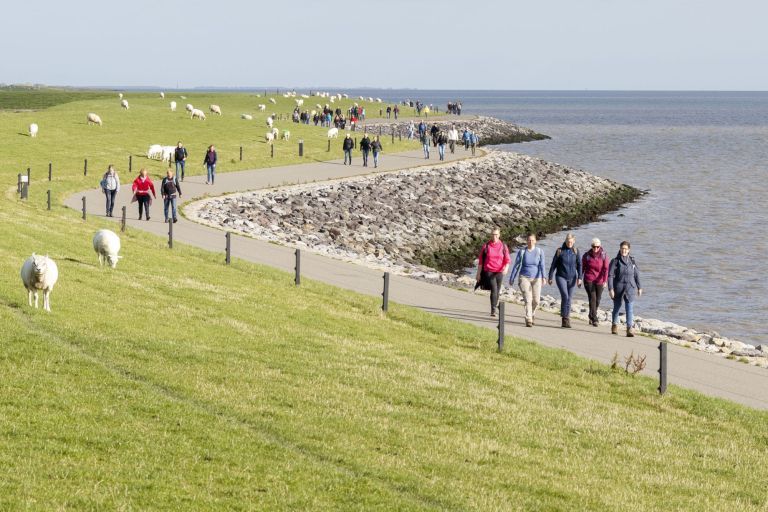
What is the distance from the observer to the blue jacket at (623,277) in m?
24.1

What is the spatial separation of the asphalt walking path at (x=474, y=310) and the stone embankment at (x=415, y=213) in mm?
2088

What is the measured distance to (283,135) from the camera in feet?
257

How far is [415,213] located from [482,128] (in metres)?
77.7

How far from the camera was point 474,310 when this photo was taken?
26.5 m

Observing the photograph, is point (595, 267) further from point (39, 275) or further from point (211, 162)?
point (211, 162)

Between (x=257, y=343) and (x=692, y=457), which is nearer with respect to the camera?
(x=692, y=457)

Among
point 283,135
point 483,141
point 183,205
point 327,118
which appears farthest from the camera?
point 483,141

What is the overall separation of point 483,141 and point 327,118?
28.1m

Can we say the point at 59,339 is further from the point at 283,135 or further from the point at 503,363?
the point at 283,135

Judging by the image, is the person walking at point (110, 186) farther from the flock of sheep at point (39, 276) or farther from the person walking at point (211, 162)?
the flock of sheep at point (39, 276)

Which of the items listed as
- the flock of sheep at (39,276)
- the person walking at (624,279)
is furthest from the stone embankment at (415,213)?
the flock of sheep at (39,276)

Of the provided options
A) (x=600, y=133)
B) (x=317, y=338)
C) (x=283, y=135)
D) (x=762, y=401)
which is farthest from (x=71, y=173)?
(x=600, y=133)

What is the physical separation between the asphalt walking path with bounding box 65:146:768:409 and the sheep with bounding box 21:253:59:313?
9.10 m

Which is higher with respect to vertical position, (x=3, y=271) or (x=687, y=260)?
(x=3, y=271)
